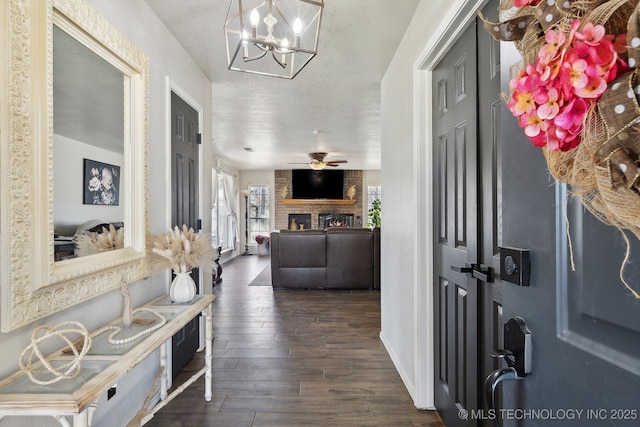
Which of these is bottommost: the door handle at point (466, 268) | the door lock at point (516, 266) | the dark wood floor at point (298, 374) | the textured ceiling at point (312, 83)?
the dark wood floor at point (298, 374)

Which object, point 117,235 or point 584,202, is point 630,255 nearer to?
point 584,202

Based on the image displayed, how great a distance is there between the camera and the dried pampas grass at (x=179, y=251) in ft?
6.35

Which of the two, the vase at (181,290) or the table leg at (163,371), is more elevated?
the vase at (181,290)

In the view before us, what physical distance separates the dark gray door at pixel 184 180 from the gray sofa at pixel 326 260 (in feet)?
8.46

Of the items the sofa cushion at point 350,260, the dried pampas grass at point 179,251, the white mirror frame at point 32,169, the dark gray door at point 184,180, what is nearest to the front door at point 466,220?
the dried pampas grass at point 179,251

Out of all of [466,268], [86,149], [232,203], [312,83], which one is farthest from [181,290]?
[232,203]

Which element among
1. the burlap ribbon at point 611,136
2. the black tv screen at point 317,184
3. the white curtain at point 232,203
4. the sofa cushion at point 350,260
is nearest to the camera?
the burlap ribbon at point 611,136

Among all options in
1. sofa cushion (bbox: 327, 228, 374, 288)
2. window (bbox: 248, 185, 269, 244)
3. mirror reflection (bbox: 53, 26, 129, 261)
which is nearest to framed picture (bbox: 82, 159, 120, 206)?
mirror reflection (bbox: 53, 26, 129, 261)

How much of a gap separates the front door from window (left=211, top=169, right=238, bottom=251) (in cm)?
657

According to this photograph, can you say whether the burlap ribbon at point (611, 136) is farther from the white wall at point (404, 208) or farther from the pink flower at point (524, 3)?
the white wall at point (404, 208)

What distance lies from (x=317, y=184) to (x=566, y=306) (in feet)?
31.1

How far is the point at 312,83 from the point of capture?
3295mm

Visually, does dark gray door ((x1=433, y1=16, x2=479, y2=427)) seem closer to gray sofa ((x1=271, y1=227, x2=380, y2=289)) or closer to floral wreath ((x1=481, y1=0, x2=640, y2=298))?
floral wreath ((x1=481, y1=0, x2=640, y2=298))

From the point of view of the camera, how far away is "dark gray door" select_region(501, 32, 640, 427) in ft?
1.58
